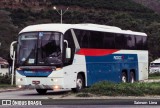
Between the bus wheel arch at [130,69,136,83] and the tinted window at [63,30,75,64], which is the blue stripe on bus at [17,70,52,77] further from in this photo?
the bus wheel arch at [130,69,136,83]

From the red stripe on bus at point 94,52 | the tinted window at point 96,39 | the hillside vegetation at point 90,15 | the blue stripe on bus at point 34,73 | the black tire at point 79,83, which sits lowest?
the black tire at point 79,83

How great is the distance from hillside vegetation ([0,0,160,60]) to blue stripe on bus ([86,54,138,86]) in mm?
44158

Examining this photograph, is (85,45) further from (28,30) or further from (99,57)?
(28,30)

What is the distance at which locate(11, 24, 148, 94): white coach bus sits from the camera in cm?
2289

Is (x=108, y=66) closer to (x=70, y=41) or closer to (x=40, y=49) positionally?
(x=70, y=41)

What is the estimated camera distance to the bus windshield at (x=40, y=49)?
2291 cm

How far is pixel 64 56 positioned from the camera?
905 inches

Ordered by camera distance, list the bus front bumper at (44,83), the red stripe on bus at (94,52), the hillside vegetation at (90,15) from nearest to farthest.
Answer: the bus front bumper at (44,83)
the red stripe on bus at (94,52)
the hillside vegetation at (90,15)

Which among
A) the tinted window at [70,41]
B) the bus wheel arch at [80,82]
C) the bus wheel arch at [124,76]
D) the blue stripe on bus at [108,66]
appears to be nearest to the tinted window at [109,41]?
the blue stripe on bus at [108,66]

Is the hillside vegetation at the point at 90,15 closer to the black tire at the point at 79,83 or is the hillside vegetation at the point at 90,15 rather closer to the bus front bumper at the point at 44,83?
the black tire at the point at 79,83

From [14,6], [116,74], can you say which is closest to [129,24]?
[14,6]

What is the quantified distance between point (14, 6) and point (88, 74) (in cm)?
7903

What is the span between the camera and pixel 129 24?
80.6m

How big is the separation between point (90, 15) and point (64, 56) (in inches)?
2728
